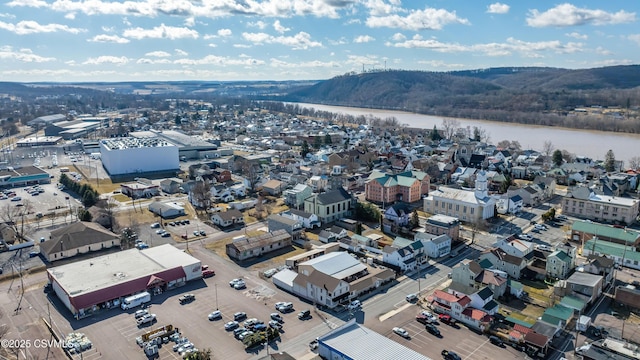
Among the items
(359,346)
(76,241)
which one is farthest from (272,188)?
(359,346)

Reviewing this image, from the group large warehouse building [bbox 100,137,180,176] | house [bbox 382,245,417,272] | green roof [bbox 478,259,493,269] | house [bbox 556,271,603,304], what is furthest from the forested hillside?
large warehouse building [bbox 100,137,180,176]

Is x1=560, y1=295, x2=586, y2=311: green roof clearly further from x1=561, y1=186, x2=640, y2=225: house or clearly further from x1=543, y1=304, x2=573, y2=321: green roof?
x1=561, y1=186, x2=640, y2=225: house

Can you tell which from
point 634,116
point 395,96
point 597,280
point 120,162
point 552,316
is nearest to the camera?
point 552,316

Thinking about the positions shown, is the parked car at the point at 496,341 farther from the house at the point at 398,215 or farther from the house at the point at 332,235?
the house at the point at 398,215

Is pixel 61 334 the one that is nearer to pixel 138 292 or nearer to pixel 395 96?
pixel 138 292

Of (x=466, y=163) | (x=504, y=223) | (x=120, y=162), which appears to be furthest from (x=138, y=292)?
(x=466, y=163)

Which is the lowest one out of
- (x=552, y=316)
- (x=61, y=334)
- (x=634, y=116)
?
(x=61, y=334)

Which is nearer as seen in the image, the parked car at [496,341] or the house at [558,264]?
the parked car at [496,341]

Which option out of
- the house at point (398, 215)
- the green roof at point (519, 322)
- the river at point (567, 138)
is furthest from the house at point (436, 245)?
the river at point (567, 138)
